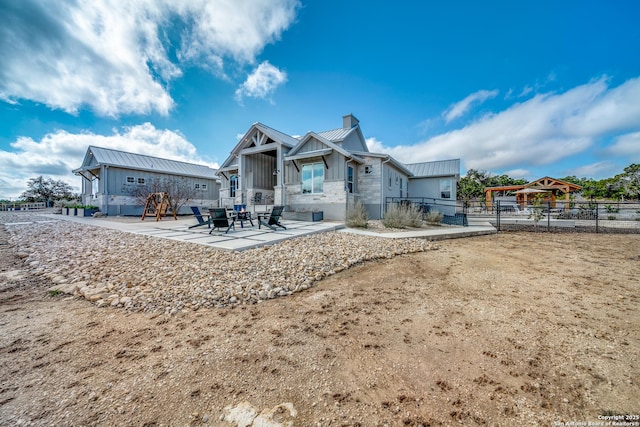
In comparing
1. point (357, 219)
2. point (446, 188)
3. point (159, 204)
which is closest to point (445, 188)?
A: point (446, 188)

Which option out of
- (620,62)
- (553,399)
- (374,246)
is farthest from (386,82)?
(553,399)

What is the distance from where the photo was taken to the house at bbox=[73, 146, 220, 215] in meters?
18.6

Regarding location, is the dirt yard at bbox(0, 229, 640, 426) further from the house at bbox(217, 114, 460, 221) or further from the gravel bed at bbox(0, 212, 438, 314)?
the house at bbox(217, 114, 460, 221)

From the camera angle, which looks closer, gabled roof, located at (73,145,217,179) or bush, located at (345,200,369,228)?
bush, located at (345,200,369,228)

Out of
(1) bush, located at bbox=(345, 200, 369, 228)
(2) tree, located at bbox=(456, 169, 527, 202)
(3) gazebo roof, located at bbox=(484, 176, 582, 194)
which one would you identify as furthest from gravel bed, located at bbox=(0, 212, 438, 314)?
(2) tree, located at bbox=(456, 169, 527, 202)

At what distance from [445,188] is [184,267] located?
19.6m

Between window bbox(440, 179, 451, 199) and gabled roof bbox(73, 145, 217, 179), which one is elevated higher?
gabled roof bbox(73, 145, 217, 179)

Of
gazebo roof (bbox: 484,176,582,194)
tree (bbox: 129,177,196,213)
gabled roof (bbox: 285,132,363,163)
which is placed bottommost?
tree (bbox: 129,177,196,213)

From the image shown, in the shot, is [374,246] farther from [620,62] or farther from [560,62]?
[620,62]

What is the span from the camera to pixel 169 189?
20.2m

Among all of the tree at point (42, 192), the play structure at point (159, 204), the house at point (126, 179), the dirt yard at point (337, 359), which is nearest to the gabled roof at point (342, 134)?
the play structure at point (159, 204)

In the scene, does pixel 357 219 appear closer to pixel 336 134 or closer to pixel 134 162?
A: pixel 336 134

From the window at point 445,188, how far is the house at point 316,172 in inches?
26.5

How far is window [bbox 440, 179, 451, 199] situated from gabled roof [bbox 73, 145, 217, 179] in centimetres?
2224
